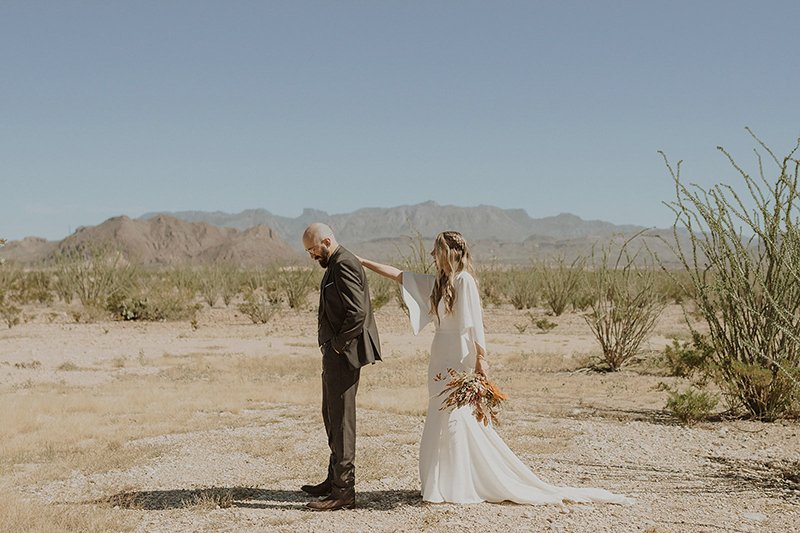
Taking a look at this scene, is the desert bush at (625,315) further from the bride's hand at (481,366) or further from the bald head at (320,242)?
the bald head at (320,242)

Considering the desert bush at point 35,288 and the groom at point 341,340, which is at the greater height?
A: the desert bush at point 35,288

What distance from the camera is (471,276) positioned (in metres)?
5.69

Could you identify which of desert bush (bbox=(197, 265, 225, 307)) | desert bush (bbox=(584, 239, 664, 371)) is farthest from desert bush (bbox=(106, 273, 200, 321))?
desert bush (bbox=(584, 239, 664, 371))

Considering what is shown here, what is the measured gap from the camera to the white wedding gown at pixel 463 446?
18.5 ft

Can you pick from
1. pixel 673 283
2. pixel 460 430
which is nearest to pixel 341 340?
pixel 460 430

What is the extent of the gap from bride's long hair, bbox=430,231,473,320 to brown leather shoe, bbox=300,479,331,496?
169cm

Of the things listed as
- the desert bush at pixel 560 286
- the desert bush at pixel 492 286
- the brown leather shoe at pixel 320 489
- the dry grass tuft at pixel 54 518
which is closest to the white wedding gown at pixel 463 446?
the brown leather shoe at pixel 320 489

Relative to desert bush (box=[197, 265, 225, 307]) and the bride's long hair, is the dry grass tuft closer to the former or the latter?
the bride's long hair

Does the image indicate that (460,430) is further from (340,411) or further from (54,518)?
(54,518)

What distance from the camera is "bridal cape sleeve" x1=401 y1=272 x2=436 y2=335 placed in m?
5.95

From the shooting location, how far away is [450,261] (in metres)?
A: 5.64

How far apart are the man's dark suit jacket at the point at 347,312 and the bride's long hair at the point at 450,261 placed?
1.75ft

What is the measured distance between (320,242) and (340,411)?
1200mm

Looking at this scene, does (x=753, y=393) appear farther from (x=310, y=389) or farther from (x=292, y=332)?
(x=292, y=332)
